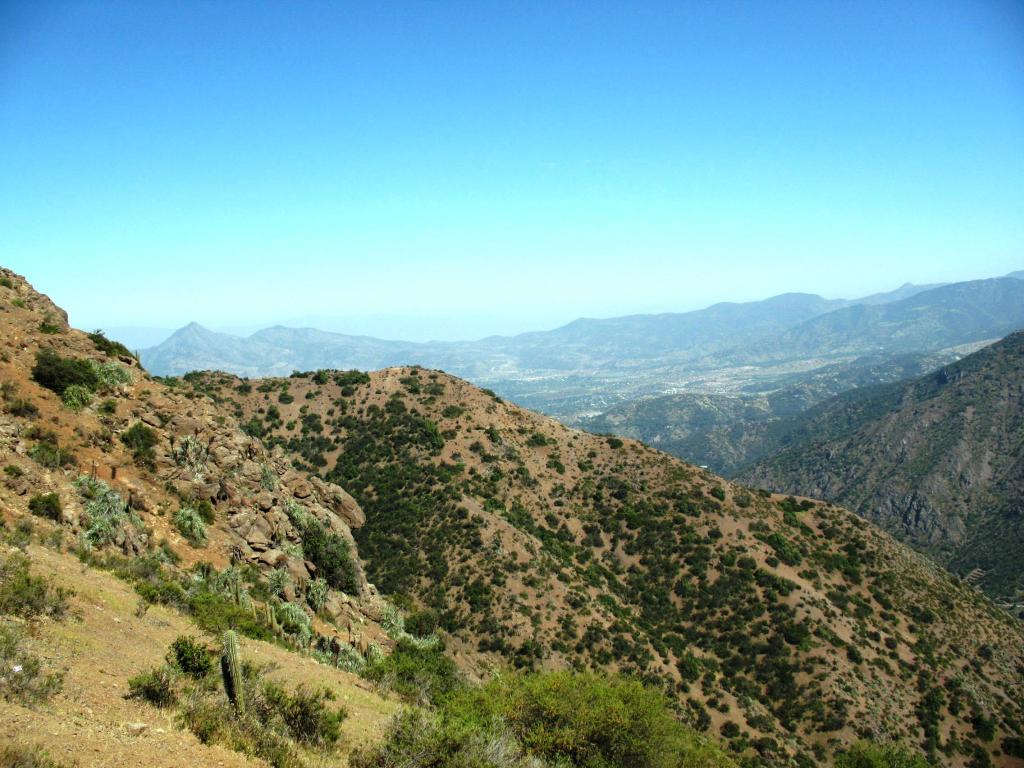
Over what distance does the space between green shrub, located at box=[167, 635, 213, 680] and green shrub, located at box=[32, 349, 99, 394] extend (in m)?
13.9

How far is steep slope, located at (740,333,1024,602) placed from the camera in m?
101

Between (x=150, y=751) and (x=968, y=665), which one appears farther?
(x=968, y=665)

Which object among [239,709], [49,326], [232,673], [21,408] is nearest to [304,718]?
[239,709]

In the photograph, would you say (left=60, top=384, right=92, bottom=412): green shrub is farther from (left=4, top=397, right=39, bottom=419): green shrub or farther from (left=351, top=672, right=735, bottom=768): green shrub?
(left=351, top=672, right=735, bottom=768): green shrub

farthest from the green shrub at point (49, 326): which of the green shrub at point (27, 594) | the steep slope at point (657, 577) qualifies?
the steep slope at point (657, 577)

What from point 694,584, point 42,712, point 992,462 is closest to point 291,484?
point 42,712

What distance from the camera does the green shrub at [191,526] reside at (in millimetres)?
19109

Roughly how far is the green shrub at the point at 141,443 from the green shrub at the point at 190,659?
10712 mm

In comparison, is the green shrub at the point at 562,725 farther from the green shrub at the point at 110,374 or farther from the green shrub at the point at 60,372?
the green shrub at the point at 110,374

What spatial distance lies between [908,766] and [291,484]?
112 feet

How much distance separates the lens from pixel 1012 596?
79000mm

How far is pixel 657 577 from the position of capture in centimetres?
4672

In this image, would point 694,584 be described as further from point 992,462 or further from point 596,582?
point 992,462

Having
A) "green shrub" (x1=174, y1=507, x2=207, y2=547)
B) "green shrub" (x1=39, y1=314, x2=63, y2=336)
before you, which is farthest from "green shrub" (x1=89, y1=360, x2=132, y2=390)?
"green shrub" (x1=174, y1=507, x2=207, y2=547)
